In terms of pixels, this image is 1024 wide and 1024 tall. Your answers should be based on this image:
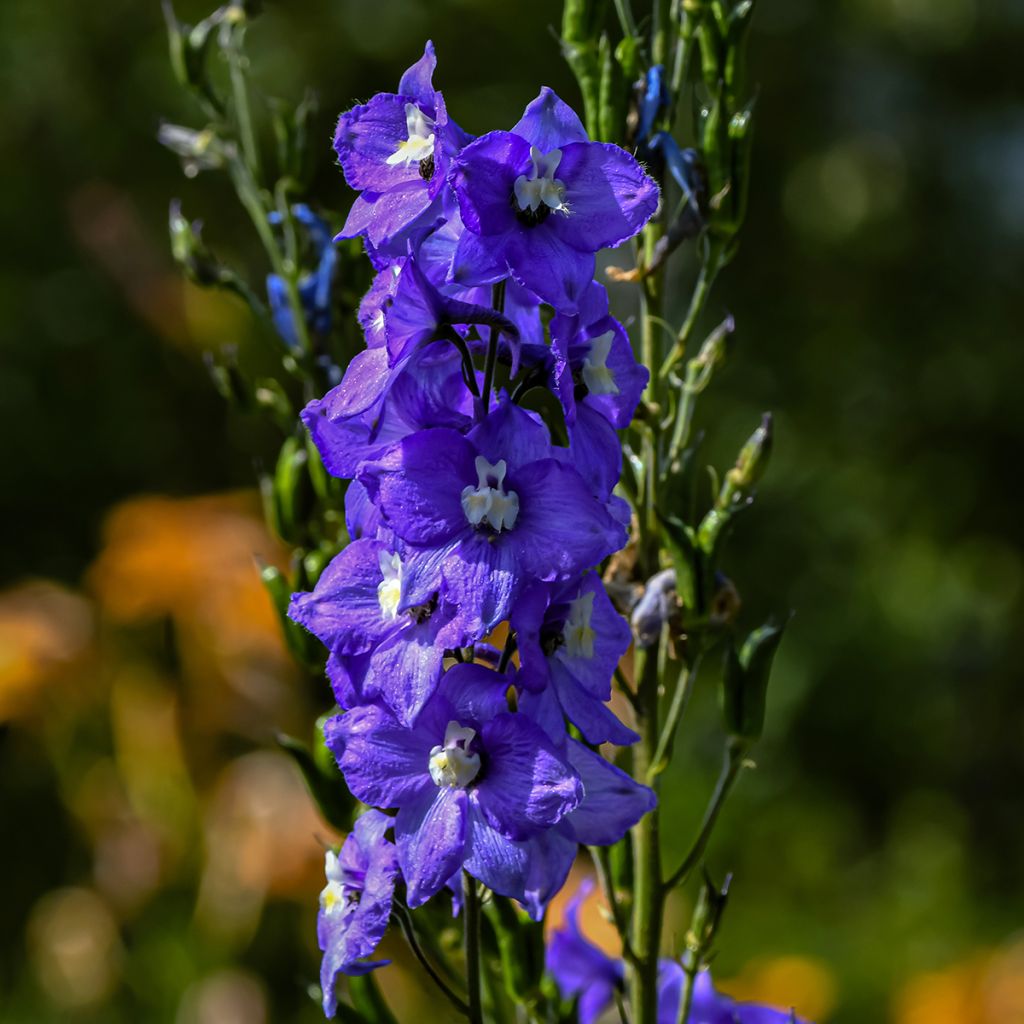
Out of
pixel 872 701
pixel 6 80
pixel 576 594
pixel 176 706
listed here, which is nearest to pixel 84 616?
pixel 176 706

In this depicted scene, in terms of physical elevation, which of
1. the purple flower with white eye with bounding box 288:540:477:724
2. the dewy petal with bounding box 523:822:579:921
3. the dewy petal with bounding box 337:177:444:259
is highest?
the dewy petal with bounding box 337:177:444:259

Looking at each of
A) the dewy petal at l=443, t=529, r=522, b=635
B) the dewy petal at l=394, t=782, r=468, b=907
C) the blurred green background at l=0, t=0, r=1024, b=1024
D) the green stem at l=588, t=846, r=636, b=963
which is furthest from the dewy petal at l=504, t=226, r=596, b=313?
the blurred green background at l=0, t=0, r=1024, b=1024

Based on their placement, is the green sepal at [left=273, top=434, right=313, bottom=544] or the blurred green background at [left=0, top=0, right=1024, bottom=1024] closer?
the green sepal at [left=273, top=434, right=313, bottom=544]

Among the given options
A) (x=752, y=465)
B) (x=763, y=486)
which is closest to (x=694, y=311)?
(x=752, y=465)

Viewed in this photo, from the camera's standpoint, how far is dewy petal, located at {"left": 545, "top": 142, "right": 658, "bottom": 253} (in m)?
0.57

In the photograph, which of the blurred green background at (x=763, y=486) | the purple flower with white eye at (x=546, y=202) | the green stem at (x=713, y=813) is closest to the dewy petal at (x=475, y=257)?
the purple flower with white eye at (x=546, y=202)

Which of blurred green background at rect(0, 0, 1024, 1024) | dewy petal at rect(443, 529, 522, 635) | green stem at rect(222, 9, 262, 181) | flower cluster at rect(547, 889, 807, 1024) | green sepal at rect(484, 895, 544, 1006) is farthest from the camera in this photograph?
blurred green background at rect(0, 0, 1024, 1024)

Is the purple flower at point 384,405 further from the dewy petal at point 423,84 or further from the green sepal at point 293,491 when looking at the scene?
the green sepal at point 293,491

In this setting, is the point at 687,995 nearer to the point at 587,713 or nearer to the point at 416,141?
the point at 587,713

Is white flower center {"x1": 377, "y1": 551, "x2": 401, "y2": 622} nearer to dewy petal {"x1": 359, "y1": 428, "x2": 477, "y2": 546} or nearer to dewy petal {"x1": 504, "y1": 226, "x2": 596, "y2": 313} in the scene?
dewy petal {"x1": 359, "y1": 428, "x2": 477, "y2": 546}

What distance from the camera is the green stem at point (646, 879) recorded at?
2.37 feet

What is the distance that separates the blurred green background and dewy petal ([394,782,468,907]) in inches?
74.5

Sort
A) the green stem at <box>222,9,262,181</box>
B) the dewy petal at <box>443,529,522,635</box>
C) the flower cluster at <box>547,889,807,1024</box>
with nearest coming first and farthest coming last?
the dewy petal at <box>443,529,522,635</box>
the flower cluster at <box>547,889,807,1024</box>
the green stem at <box>222,9,262,181</box>

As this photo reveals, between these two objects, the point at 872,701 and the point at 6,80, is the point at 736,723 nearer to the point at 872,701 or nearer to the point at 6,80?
the point at 872,701
